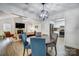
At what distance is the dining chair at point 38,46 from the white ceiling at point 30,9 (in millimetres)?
464

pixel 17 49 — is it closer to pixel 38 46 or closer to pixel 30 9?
pixel 38 46

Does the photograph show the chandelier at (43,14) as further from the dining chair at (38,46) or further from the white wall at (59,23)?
the dining chair at (38,46)

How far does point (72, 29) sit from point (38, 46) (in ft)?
2.60

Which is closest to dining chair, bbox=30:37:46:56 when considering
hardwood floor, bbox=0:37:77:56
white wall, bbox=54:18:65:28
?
hardwood floor, bbox=0:37:77:56

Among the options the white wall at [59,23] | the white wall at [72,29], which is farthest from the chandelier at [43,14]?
the white wall at [72,29]

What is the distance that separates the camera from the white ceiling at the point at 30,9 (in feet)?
8.04

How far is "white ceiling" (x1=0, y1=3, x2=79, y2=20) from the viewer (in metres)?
2.45

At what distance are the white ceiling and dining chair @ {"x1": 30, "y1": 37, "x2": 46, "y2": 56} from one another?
0.46 m

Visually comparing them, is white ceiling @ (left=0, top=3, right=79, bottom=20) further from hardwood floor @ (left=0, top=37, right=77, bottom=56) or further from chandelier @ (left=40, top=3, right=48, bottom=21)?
hardwood floor @ (left=0, top=37, right=77, bottom=56)

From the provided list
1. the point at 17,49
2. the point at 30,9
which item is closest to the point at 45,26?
the point at 30,9

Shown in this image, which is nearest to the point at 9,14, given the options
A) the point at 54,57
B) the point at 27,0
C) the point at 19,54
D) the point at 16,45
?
the point at 27,0

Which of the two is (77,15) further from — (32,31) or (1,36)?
(1,36)

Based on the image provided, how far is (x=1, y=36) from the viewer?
2.44m

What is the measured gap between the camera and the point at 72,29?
2449 millimetres
